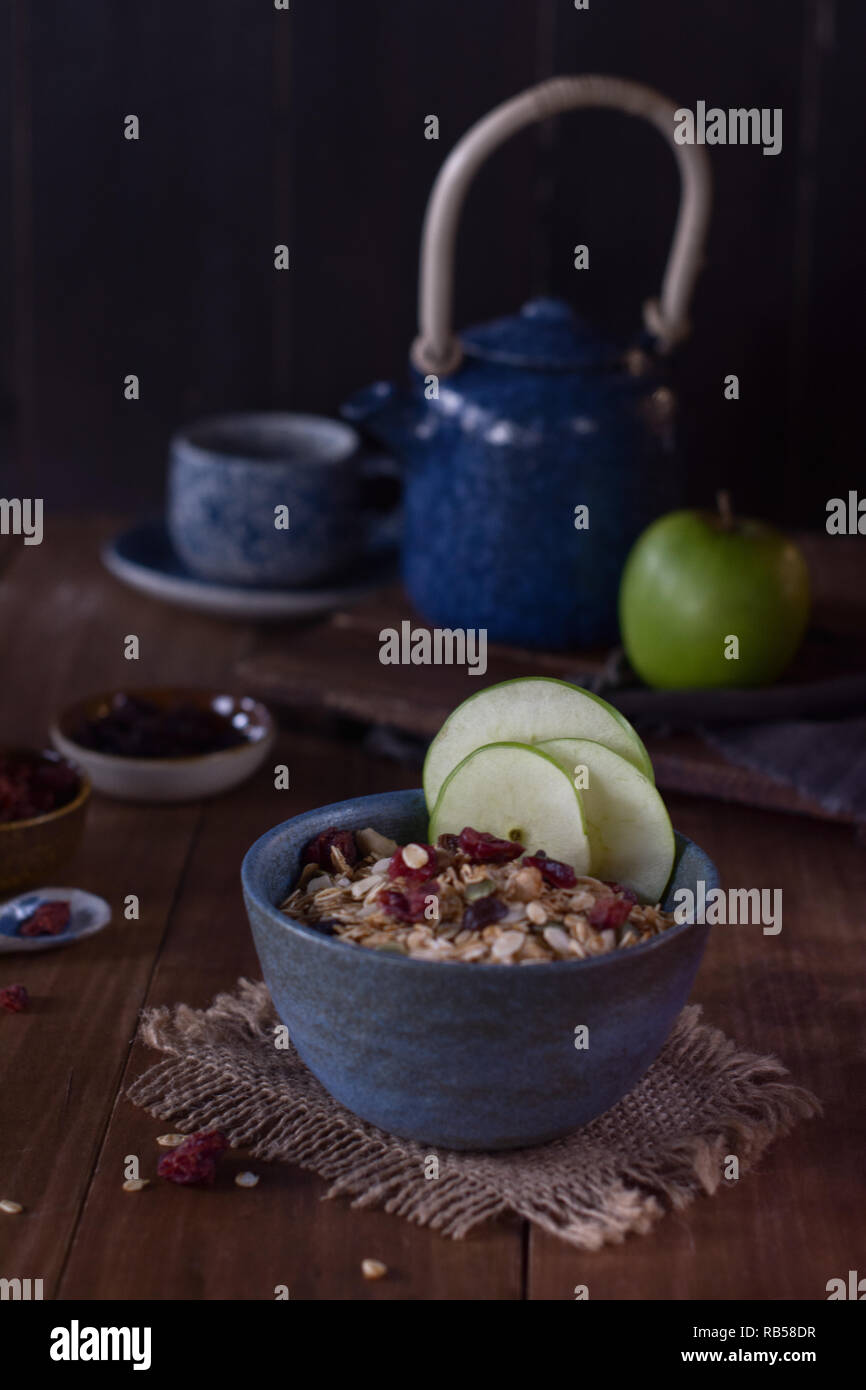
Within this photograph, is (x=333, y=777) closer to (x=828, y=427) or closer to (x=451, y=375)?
(x=451, y=375)

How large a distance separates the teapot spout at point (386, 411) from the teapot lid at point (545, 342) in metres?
0.08

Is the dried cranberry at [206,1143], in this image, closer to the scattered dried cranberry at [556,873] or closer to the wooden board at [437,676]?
the scattered dried cranberry at [556,873]

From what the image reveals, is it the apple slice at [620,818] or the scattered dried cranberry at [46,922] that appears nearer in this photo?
the apple slice at [620,818]

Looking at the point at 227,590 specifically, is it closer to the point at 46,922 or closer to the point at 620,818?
the point at 46,922

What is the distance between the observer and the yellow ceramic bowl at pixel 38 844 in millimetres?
1114

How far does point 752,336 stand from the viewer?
197 cm

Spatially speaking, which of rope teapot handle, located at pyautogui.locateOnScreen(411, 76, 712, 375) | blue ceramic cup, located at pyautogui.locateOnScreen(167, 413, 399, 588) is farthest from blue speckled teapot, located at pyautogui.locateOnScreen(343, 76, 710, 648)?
blue ceramic cup, located at pyautogui.locateOnScreen(167, 413, 399, 588)

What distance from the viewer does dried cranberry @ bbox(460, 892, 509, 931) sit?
0.82 meters

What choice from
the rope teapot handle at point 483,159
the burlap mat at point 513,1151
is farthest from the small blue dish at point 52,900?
the rope teapot handle at point 483,159

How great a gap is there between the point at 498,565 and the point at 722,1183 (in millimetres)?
740

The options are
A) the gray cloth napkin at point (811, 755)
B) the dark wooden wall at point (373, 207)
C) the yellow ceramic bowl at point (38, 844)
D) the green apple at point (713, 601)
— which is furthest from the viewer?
the dark wooden wall at point (373, 207)

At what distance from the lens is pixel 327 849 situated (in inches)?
36.2

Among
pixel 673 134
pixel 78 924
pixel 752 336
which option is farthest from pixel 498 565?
pixel 752 336

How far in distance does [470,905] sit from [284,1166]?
0.58 feet
